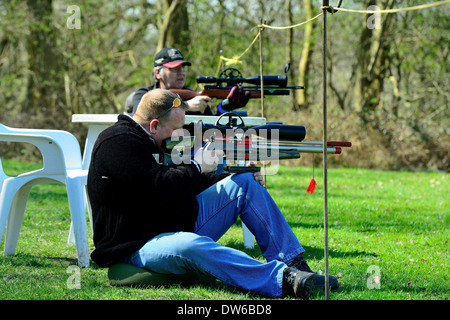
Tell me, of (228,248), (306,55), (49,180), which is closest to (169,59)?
(49,180)

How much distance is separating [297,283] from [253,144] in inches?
31.5

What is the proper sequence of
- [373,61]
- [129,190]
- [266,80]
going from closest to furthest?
[129,190] → [266,80] → [373,61]

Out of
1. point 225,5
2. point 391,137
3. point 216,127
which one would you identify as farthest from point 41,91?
point 216,127

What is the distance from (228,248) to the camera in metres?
3.09

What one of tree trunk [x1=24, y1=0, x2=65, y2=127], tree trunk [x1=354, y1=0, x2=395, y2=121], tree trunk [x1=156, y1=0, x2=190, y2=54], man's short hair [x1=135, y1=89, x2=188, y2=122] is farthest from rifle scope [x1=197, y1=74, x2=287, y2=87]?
tree trunk [x1=24, y1=0, x2=65, y2=127]

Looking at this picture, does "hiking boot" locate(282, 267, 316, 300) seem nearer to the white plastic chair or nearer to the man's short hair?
the man's short hair

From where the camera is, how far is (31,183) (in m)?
4.07

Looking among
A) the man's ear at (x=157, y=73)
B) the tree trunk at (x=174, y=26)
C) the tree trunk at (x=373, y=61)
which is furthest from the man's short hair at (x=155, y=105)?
the tree trunk at (x=373, y=61)

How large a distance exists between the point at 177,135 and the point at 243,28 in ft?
41.0

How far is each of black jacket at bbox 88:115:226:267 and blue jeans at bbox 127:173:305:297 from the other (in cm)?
11

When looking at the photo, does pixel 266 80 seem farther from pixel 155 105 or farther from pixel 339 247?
pixel 155 105

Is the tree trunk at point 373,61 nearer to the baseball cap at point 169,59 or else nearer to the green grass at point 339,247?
the green grass at point 339,247

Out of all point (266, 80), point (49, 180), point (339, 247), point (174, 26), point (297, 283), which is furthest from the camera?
point (174, 26)

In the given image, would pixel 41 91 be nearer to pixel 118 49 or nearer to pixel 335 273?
pixel 118 49
